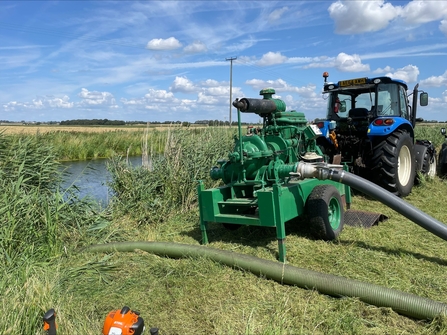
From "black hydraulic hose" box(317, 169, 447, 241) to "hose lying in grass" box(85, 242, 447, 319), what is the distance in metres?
1.13

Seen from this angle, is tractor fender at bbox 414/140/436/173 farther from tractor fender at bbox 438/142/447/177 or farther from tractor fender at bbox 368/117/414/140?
tractor fender at bbox 368/117/414/140

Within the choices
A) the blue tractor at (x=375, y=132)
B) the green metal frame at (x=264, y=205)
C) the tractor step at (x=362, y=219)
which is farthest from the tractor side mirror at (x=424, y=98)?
the green metal frame at (x=264, y=205)

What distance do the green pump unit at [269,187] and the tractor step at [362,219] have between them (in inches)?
15.9

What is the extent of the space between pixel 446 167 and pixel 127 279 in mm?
7480

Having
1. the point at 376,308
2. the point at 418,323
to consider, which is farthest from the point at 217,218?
the point at 418,323

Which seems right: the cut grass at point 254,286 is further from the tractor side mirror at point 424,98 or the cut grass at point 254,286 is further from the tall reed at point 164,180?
the tractor side mirror at point 424,98

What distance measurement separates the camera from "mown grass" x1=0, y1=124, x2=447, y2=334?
2717 mm

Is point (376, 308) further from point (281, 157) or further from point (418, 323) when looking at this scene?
point (281, 157)

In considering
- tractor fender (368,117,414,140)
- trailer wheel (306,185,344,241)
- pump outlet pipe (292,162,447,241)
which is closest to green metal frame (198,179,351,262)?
trailer wheel (306,185,344,241)

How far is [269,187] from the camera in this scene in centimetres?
449

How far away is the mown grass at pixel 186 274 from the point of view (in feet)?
8.91

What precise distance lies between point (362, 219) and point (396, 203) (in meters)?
1.20

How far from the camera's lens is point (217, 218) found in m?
4.30

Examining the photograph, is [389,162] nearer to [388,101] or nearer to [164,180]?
[388,101]
